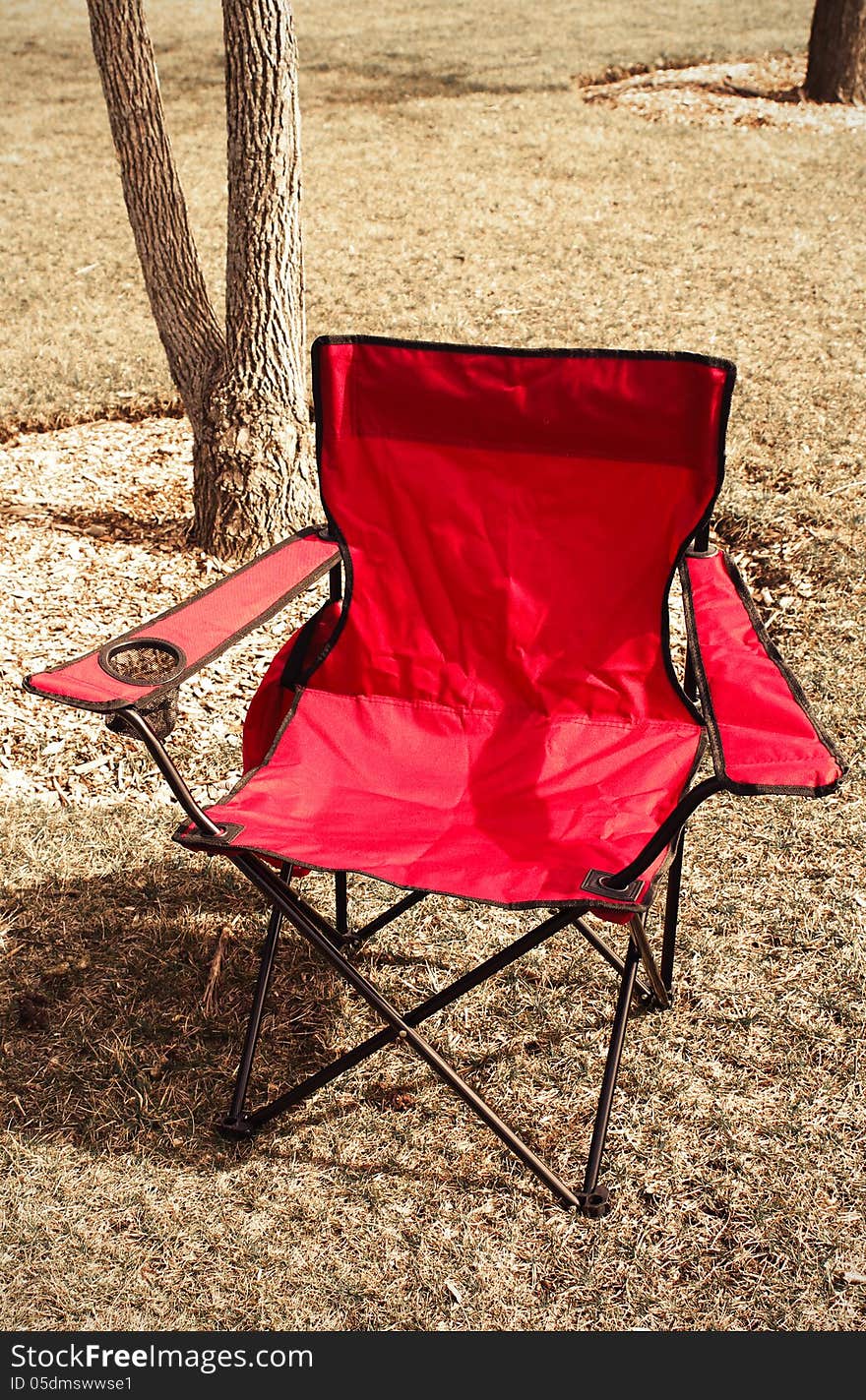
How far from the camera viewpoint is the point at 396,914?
98.4 inches

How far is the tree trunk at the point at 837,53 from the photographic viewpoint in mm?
9117

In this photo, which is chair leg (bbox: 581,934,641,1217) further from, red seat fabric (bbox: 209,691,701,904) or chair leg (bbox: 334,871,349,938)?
chair leg (bbox: 334,871,349,938)

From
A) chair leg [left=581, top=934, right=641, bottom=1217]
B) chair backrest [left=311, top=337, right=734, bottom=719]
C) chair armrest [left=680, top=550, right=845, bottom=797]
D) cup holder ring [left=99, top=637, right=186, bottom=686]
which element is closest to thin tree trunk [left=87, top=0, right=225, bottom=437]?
chair backrest [left=311, top=337, right=734, bottom=719]

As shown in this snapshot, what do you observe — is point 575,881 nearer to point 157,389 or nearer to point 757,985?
point 757,985

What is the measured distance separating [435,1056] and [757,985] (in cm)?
82

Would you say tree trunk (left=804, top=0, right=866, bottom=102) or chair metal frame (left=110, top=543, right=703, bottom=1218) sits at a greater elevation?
tree trunk (left=804, top=0, right=866, bottom=102)

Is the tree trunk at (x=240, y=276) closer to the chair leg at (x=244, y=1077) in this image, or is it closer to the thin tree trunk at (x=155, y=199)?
the thin tree trunk at (x=155, y=199)

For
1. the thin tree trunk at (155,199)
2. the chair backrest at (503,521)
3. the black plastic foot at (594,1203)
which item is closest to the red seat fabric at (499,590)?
the chair backrest at (503,521)

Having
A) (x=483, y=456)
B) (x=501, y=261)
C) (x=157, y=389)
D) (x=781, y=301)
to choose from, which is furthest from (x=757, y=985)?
(x=501, y=261)

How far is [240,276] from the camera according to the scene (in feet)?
12.2

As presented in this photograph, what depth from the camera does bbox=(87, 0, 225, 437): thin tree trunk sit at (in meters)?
3.82

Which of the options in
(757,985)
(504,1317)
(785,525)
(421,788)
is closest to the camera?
(504,1317)

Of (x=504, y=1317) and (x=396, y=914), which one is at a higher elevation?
(x=396, y=914)

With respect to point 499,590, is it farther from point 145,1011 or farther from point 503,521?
point 145,1011
